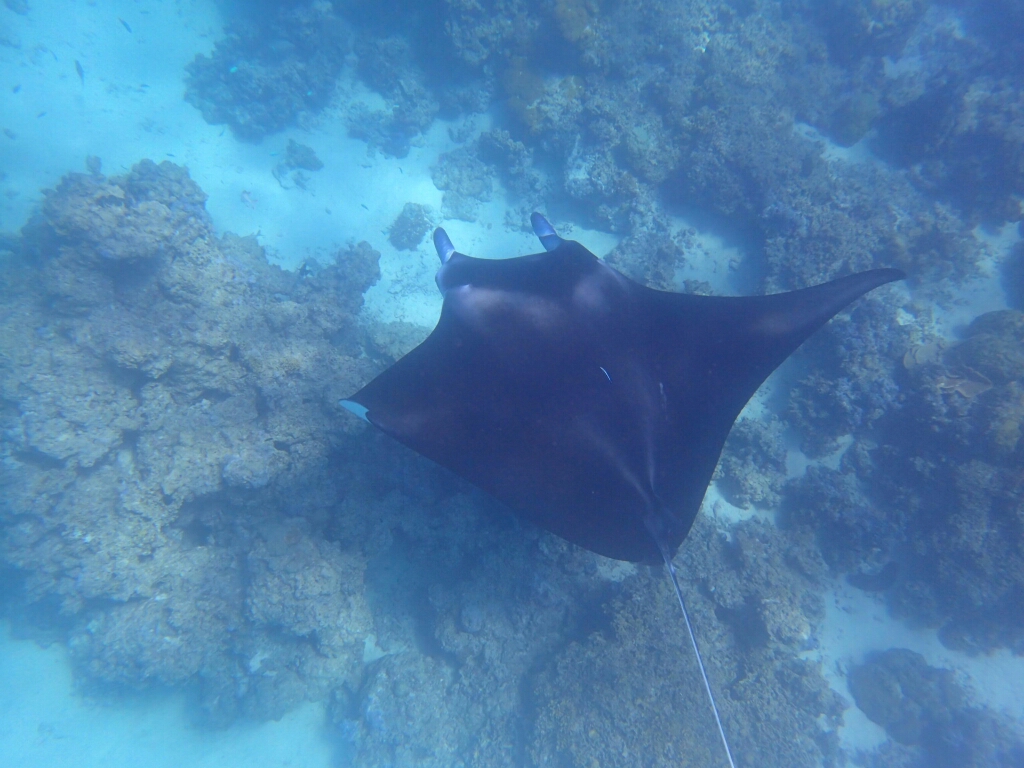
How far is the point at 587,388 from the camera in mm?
3301

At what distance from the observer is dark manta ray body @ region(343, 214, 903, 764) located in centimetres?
300

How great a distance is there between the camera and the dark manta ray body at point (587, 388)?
9.84 feet

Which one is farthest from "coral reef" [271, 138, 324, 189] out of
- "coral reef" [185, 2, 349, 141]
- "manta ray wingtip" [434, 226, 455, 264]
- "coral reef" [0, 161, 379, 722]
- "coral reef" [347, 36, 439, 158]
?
"manta ray wingtip" [434, 226, 455, 264]

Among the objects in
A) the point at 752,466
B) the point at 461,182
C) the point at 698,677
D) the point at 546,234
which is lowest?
the point at 698,677

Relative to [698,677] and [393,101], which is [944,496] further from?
[393,101]

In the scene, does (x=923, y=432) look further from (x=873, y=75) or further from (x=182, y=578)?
(x=182, y=578)

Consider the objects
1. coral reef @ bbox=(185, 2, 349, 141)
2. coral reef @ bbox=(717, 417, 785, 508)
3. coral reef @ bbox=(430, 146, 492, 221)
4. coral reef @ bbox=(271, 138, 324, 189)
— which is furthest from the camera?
coral reef @ bbox=(185, 2, 349, 141)

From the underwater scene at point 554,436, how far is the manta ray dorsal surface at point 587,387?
0.08 feet

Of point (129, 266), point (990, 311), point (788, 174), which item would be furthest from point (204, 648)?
point (990, 311)

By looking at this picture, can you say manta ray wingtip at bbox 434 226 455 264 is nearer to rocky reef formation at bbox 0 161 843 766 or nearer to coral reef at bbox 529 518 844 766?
rocky reef formation at bbox 0 161 843 766

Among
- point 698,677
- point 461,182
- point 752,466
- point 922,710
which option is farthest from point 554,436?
point 461,182

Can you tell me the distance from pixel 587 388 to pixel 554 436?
43cm

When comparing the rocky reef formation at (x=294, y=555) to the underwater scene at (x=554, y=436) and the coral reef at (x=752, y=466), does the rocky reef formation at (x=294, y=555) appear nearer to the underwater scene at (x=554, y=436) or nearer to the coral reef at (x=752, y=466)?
the underwater scene at (x=554, y=436)

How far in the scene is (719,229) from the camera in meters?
8.96
